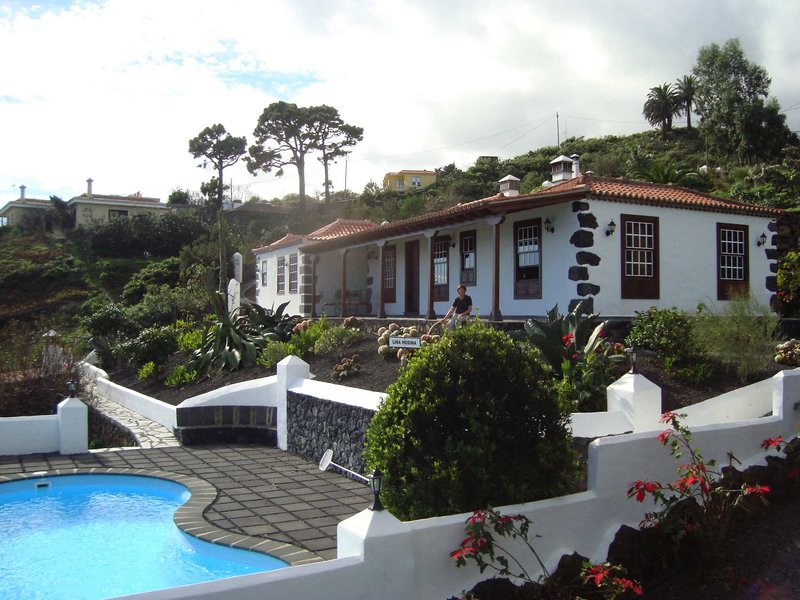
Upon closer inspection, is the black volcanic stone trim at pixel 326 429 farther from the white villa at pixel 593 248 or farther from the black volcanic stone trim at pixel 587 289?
the black volcanic stone trim at pixel 587 289

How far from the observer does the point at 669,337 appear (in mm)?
10031

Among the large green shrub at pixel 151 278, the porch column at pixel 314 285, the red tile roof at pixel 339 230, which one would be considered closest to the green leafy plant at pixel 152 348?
the red tile roof at pixel 339 230

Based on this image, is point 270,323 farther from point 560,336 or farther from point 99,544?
point 99,544

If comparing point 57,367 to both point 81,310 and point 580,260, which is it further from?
point 81,310

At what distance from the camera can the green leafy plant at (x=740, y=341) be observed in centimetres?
929

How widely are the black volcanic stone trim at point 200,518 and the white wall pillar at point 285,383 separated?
2149mm

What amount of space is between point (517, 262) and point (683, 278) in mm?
3683

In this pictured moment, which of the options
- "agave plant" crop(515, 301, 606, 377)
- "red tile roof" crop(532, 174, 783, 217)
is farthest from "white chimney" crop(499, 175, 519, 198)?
"agave plant" crop(515, 301, 606, 377)

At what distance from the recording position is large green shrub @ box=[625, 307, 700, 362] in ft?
32.4

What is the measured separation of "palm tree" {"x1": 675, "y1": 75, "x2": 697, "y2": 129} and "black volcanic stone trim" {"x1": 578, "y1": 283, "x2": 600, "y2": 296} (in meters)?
41.6

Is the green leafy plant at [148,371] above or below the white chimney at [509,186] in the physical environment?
below

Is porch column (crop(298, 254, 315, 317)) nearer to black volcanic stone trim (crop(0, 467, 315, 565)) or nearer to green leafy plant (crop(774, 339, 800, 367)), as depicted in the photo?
black volcanic stone trim (crop(0, 467, 315, 565))

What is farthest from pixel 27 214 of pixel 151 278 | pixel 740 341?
pixel 740 341

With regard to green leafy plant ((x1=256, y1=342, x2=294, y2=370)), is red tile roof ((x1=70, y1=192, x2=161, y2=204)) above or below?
above
